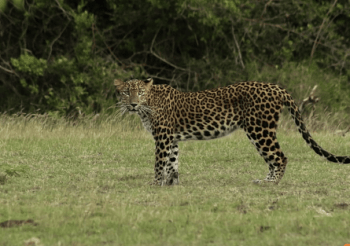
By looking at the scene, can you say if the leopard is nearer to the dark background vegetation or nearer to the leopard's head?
the leopard's head

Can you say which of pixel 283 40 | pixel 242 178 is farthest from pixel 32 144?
pixel 283 40

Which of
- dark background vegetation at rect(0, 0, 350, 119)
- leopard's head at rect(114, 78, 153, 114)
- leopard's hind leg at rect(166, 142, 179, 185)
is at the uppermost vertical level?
leopard's head at rect(114, 78, 153, 114)

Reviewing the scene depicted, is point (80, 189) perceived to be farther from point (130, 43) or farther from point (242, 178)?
point (130, 43)

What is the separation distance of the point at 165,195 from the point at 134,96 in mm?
1829

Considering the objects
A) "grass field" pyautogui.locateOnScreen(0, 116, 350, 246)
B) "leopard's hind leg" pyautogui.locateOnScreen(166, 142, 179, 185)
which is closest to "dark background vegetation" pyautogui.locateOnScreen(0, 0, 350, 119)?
"grass field" pyautogui.locateOnScreen(0, 116, 350, 246)

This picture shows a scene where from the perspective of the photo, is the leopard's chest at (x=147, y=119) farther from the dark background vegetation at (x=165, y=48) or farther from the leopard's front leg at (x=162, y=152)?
the dark background vegetation at (x=165, y=48)

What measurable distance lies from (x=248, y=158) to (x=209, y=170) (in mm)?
1775

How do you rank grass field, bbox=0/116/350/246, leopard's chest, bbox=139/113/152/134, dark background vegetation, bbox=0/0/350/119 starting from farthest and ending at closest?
dark background vegetation, bbox=0/0/350/119 → leopard's chest, bbox=139/113/152/134 → grass field, bbox=0/116/350/246

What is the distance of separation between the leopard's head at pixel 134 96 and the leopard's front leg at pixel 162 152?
1.35 ft

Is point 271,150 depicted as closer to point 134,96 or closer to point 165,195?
point 165,195

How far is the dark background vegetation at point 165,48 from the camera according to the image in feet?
72.3

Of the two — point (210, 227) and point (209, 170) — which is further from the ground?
point (210, 227)

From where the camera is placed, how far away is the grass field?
264 inches

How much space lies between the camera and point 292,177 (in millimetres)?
10992
